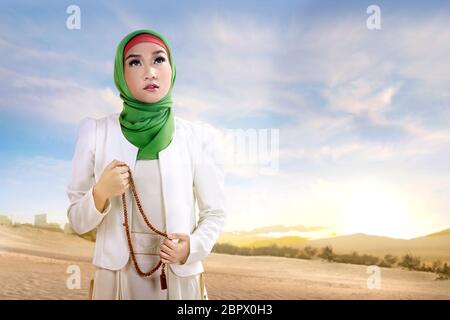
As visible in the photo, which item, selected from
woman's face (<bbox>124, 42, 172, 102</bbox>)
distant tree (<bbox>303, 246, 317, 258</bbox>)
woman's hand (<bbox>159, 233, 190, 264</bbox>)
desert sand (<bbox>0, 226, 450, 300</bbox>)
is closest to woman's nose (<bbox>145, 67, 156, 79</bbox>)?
woman's face (<bbox>124, 42, 172, 102</bbox>)

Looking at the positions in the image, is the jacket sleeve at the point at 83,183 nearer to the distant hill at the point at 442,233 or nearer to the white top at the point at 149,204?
the white top at the point at 149,204

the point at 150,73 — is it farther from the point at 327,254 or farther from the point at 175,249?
the point at 327,254

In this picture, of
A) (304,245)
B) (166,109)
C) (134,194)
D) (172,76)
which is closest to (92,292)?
(134,194)

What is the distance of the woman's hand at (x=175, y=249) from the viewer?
5.74 ft

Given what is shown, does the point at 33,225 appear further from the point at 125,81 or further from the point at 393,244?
the point at 393,244

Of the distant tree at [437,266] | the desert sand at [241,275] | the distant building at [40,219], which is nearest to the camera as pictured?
the distant building at [40,219]

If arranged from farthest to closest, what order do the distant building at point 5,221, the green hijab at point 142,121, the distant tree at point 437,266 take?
the distant tree at point 437,266, the distant building at point 5,221, the green hijab at point 142,121

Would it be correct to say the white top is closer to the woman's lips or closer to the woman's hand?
the woman's hand

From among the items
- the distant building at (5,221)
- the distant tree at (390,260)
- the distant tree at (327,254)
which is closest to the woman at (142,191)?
the distant building at (5,221)

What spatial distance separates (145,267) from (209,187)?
0.37 metres

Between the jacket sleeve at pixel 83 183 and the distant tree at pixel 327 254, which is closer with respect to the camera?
the jacket sleeve at pixel 83 183

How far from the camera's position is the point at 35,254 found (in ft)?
13.6

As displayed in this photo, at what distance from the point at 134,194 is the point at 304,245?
7.60ft

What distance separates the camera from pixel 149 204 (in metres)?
1.83
